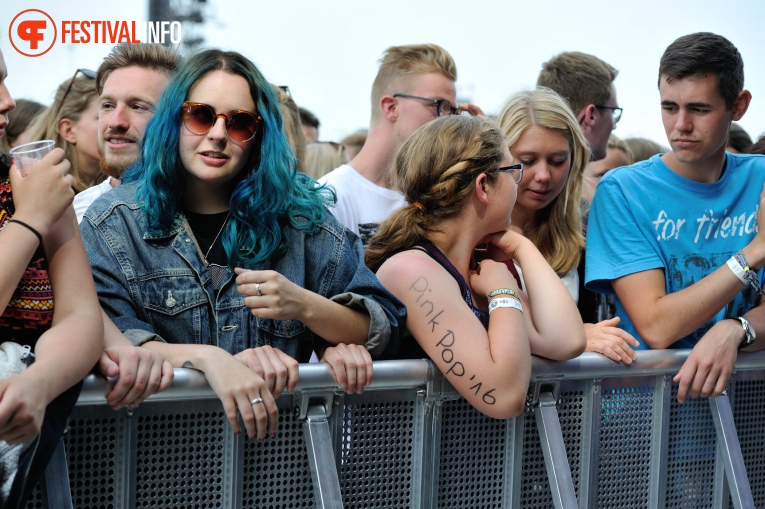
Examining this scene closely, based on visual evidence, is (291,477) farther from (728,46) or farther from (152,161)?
(728,46)

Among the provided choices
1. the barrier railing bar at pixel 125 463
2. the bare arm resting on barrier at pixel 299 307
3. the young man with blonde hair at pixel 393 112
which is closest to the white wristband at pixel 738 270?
the bare arm resting on barrier at pixel 299 307

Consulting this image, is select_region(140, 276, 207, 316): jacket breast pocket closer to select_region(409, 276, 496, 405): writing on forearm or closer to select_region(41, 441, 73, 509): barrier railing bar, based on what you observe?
select_region(41, 441, 73, 509): barrier railing bar

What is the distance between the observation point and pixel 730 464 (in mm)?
3203

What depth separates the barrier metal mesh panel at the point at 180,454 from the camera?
2.27m

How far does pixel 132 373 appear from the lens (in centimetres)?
217

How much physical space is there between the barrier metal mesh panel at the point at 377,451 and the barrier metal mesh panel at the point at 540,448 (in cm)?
42

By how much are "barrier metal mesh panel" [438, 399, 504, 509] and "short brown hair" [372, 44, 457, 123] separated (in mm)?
2627

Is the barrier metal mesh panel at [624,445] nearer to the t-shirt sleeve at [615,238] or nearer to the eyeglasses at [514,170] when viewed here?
the t-shirt sleeve at [615,238]

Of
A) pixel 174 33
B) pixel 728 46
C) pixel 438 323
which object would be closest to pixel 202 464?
pixel 438 323

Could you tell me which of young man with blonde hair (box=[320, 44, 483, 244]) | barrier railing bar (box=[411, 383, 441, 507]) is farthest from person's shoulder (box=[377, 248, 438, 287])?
young man with blonde hair (box=[320, 44, 483, 244])

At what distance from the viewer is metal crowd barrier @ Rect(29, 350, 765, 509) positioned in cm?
226

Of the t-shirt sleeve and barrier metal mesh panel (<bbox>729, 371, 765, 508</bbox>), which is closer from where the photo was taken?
barrier metal mesh panel (<bbox>729, 371, 765, 508</bbox>)

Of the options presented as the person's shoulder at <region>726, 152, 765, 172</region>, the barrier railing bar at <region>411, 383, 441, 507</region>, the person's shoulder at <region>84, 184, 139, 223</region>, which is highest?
the person's shoulder at <region>726, 152, 765, 172</region>

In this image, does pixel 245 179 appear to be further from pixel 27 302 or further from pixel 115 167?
pixel 115 167
